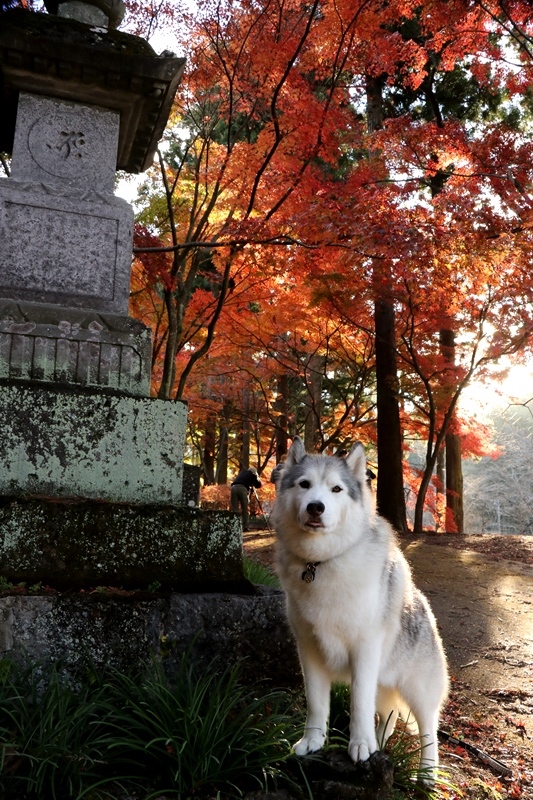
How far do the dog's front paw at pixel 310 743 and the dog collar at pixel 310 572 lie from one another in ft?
2.33

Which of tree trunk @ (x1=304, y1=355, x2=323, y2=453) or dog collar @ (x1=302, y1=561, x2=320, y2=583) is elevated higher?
tree trunk @ (x1=304, y1=355, x2=323, y2=453)

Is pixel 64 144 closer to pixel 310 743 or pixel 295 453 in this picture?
pixel 295 453

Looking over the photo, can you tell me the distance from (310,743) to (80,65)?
469cm

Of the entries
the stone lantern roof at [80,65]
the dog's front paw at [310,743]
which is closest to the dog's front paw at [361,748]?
the dog's front paw at [310,743]

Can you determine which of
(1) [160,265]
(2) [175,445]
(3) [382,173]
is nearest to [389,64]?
(3) [382,173]

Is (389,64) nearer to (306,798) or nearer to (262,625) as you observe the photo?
(262,625)

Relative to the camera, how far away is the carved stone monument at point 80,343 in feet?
11.8

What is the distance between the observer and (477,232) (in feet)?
31.6

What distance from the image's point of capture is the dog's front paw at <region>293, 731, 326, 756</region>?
9.65ft

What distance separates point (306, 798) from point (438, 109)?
51.4 feet

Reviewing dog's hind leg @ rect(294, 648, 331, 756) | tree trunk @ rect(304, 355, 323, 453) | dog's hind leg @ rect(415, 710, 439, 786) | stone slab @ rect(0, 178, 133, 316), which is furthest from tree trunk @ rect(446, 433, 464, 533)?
dog's hind leg @ rect(294, 648, 331, 756)

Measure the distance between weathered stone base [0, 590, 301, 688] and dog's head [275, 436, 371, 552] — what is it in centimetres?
78

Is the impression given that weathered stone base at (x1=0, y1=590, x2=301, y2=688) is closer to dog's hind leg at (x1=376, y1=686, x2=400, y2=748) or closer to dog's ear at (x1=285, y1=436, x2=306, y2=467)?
dog's hind leg at (x1=376, y1=686, x2=400, y2=748)

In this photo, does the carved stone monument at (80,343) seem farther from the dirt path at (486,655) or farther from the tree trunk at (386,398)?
the tree trunk at (386,398)
